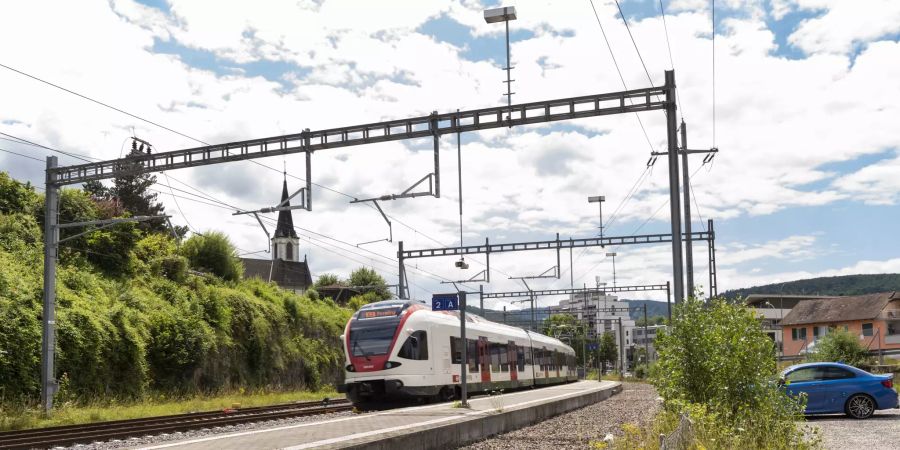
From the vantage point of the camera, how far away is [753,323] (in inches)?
542

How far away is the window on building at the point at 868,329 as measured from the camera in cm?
6894

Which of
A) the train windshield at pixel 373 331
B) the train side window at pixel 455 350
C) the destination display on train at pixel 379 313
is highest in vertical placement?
the destination display on train at pixel 379 313

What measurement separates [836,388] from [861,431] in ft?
9.63

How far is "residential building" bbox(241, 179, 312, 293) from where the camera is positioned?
93.5 m

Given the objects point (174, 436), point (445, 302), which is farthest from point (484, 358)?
point (174, 436)

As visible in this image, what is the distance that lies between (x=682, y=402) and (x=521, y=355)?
23.0m

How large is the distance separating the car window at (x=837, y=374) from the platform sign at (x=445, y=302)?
7929 mm

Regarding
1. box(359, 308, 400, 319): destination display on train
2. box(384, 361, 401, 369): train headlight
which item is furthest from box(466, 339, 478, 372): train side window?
box(384, 361, 401, 369): train headlight

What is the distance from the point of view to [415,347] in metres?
23.5

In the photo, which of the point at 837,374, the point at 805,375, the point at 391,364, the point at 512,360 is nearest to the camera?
the point at 837,374

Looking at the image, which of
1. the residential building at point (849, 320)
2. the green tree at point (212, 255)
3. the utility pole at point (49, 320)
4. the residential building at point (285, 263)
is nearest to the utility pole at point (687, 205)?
the utility pole at point (49, 320)

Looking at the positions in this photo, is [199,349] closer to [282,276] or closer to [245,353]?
[245,353]

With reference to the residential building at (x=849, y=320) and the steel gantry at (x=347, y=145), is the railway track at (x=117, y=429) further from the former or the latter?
the residential building at (x=849, y=320)

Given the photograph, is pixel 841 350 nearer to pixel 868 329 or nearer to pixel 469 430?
pixel 469 430
